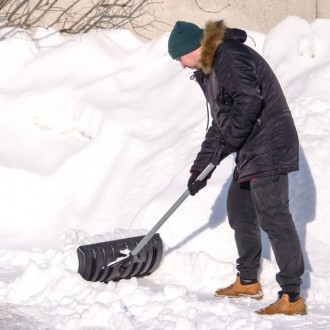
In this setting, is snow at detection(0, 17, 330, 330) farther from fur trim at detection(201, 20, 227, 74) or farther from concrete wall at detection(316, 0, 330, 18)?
fur trim at detection(201, 20, 227, 74)

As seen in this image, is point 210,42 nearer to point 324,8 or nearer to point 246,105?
point 246,105

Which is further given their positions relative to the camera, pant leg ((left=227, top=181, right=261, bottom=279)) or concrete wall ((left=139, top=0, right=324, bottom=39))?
concrete wall ((left=139, top=0, right=324, bottom=39))

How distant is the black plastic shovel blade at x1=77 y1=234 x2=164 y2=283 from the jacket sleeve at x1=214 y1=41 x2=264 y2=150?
1.25m

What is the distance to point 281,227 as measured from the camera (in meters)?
4.66

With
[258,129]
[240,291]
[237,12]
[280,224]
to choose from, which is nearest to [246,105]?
[258,129]

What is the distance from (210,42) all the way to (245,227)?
44.9 inches

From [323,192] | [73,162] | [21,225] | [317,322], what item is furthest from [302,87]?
[317,322]

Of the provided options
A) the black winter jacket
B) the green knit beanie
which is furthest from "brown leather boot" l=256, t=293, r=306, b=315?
the green knit beanie

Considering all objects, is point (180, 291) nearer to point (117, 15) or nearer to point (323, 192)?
point (323, 192)

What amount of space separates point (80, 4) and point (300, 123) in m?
3.40

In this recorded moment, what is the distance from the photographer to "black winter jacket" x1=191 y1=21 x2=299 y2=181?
4.47 meters

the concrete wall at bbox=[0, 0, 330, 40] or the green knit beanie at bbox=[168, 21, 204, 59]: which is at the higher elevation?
the concrete wall at bbox=[0, 0, 330, 40]

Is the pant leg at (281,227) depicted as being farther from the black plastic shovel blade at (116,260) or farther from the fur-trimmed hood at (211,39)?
the black plastic shovel blade at (116,260)

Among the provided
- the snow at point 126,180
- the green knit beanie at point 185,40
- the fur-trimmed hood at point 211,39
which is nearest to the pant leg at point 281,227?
the snow at point 126,180
